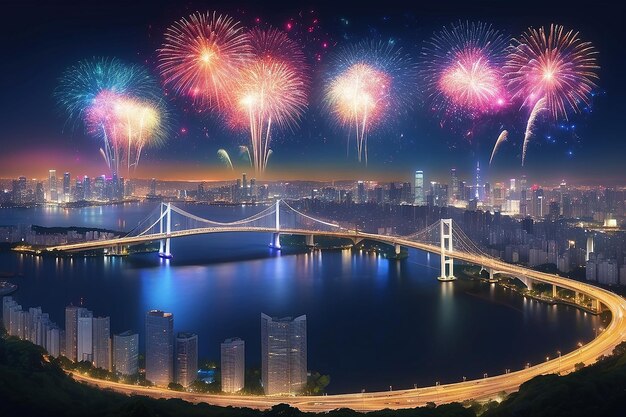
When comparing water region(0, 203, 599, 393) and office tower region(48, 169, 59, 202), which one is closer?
water region(0, 203, 599, 393)

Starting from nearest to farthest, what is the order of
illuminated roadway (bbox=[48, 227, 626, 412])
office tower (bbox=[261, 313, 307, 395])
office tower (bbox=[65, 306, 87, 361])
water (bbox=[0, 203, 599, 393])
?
illuminated roadway (bbox=[48, 227, 626, 412]) → office tower (bbox=[261, 313, 307, 395]) → office tower (bbox=[65, 306, 87, 361]) → water (bbox=[0, 203, 599, 393])

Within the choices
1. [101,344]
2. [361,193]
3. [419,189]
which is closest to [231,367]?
[101,344]

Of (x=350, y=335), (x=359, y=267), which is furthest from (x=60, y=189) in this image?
(x=350, y=335)

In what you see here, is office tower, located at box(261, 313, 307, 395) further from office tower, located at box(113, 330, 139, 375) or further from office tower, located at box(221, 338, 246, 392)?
office tower, located at box(113, 330, 139, 375)

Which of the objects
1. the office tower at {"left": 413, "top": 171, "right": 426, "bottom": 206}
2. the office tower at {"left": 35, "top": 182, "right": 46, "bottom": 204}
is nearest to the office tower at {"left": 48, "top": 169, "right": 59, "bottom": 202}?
the office tower at {"left": 35, "top": 182, "right": 46, "bottom": 204}

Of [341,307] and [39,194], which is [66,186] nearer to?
[39,194]

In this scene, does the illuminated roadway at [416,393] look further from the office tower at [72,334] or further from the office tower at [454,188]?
the office tower at [454,188]
